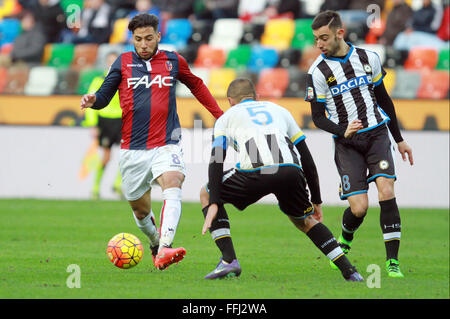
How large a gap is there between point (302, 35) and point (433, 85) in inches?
126

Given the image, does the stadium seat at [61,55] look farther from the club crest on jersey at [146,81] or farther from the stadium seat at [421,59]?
the club crest on jersey at [146,81]

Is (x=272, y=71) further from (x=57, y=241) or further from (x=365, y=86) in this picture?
(x=365, y=86)

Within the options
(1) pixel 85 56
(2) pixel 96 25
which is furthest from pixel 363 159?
(2) pixel 96 25

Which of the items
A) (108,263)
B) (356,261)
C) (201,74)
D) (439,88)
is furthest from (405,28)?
(108,263)

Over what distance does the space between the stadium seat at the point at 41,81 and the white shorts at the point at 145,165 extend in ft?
29.9

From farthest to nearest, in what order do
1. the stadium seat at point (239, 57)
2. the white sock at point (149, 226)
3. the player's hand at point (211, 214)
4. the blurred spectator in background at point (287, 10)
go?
1. the blurred spectator in background at point (287, 10)
2. the stadium seat at point (239, 57)
3. the white sock at point (149, 226)
4. the player's hand at point (211, 214)

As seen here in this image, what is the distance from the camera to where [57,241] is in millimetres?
9180

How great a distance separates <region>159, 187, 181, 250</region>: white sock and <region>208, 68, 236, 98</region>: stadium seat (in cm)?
866

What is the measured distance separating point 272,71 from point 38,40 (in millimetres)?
5543

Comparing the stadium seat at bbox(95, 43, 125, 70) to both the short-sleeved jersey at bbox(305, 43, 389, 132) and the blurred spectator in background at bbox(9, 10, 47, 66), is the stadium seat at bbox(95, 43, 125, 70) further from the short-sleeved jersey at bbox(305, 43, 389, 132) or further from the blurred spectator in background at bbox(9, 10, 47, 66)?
the short-sleeved jersey at bbox(305, 43, 389, 132)

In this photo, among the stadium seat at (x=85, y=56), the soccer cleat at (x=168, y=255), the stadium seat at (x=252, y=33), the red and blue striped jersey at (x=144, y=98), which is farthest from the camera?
the stadium seat at (x=85, y=56)

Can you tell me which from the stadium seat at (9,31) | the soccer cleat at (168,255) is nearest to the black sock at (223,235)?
the soccer cleat at (168,255)

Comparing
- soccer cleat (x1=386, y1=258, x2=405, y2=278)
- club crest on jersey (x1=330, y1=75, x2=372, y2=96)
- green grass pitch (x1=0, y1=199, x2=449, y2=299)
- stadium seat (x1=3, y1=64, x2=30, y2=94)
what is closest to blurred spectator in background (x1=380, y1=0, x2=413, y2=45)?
green grass pitch (x1=0, y1=199, x2=449, y2=299)

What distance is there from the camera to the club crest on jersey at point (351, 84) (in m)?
7.04
